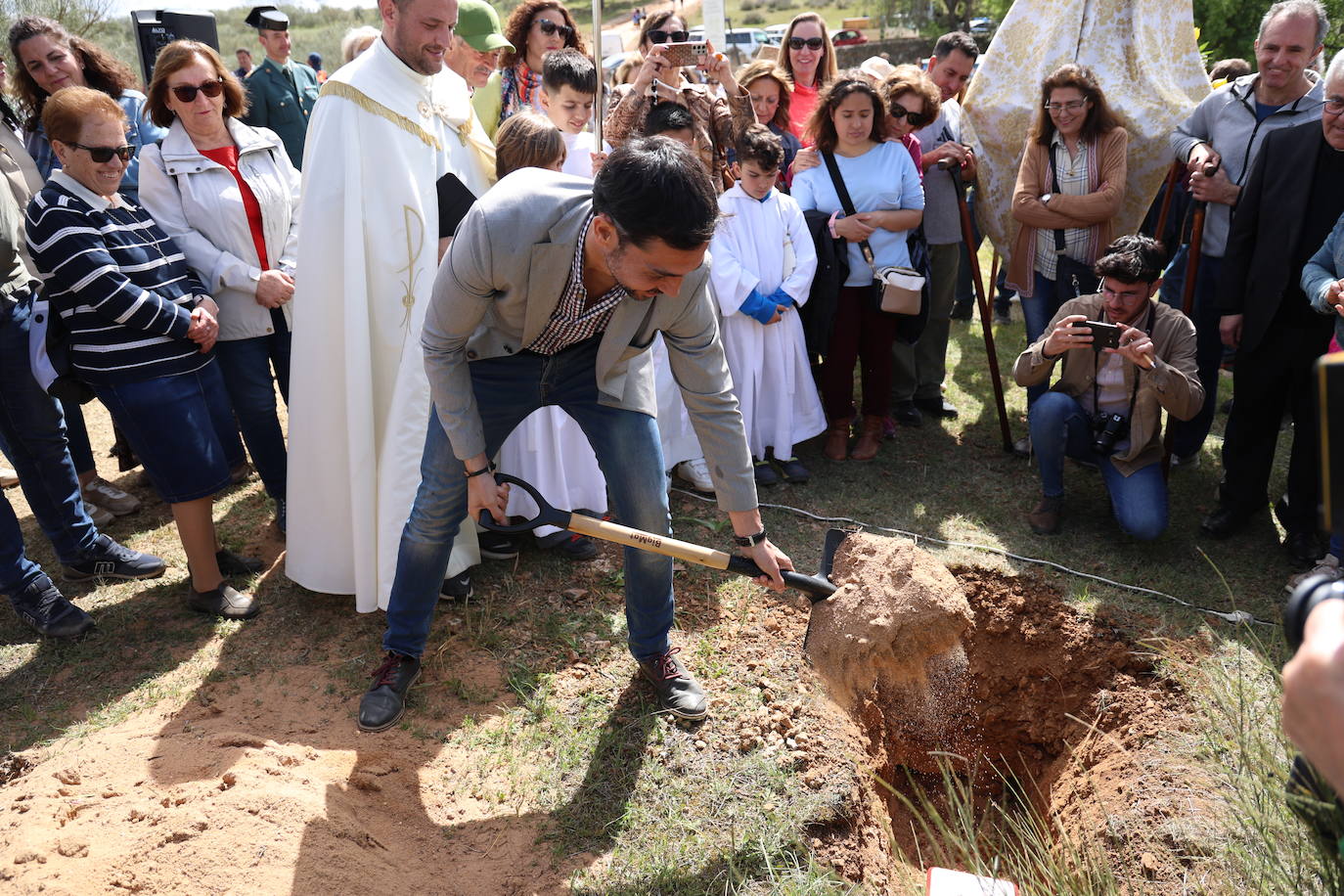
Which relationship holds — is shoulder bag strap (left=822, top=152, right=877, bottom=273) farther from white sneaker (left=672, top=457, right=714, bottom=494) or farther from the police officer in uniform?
the police officer in uniform

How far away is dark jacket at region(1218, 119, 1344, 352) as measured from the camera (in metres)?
4.10

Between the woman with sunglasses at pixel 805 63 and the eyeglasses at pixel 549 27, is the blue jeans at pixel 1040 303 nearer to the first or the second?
the woman with sunglasses at pixel 805 63

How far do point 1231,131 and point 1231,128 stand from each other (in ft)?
0.05

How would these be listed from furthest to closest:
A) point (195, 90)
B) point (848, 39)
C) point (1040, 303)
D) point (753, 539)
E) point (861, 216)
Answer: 1. point (848, 39)
2. point (1040, 303)
3. point (861, 216)
4. point (195, 90)
5. point (753, 539)

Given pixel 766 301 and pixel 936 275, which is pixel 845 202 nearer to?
pixel 766 301

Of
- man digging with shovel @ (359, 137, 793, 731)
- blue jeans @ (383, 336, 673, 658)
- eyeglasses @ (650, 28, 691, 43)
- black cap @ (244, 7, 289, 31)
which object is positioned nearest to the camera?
man digging with shovel @ (359, 137, 793, 731)

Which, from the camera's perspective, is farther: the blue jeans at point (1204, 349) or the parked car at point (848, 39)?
the parked car at point (848, 39)

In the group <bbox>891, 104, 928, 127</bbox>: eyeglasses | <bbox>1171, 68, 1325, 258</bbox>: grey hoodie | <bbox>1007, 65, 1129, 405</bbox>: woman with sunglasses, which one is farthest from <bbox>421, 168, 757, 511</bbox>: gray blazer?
<bbox>1171, 68, 1325, 258</bbox>: grey hoodie

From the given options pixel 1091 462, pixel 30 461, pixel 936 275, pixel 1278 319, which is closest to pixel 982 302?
pixel 936 275

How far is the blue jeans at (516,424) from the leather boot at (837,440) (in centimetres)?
233

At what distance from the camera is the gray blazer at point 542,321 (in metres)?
2.58

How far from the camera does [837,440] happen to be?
5.32 metres

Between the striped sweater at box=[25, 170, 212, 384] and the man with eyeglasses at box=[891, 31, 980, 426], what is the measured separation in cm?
378

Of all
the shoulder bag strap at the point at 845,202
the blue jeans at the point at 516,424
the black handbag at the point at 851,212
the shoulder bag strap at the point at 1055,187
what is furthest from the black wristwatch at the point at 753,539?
the shoulder bag strap at the point at 1055,187
